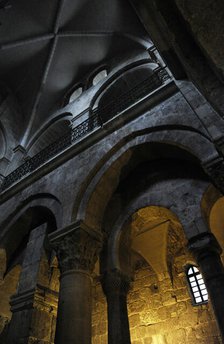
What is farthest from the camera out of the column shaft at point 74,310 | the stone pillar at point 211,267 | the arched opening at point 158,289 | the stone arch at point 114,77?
the stone arch at point 114,77

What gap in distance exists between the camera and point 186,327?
6566mm

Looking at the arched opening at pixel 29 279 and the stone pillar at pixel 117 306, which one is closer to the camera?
the stone pillar at pixel 117 306

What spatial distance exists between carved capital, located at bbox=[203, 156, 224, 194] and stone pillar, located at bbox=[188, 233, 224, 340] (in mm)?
813

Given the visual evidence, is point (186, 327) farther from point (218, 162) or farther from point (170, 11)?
point (170, 11)

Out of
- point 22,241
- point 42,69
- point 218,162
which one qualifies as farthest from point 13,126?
point 218,162

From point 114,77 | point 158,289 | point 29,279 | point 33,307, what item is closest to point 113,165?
point 29,279

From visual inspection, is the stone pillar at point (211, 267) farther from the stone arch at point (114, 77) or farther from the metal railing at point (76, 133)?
the stone arch at point (114, 77)

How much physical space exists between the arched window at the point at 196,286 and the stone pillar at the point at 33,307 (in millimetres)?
3462

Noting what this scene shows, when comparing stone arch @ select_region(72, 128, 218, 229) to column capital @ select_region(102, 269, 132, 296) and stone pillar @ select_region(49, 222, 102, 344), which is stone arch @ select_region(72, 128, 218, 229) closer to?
stone pillar @ select_region(49, 222, 102, 344)

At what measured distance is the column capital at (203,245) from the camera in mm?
4129

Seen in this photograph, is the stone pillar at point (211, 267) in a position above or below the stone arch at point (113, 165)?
below

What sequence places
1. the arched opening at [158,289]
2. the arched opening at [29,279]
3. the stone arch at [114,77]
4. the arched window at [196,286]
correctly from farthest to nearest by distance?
1. the stone arch at [114,77]
2. the arched window at [196,286]
3. the arched opening at [158,289]
4. the arched opening at [29,279]

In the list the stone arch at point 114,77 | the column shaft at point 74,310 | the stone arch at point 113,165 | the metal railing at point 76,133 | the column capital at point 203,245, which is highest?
the stone arch at point 114,77

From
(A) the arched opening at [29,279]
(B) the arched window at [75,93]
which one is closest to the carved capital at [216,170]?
(A) the arched opening at [29,279]
